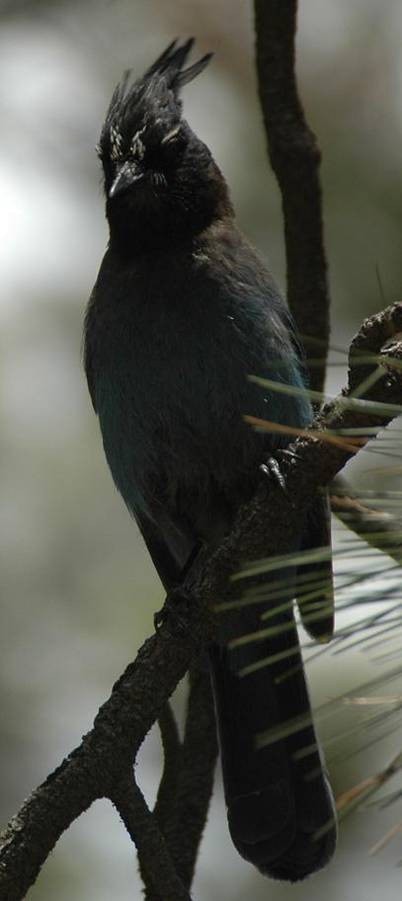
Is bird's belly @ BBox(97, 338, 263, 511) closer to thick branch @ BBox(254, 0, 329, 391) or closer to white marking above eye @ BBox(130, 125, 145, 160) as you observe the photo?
thick branch @ BBox(254, 0, 329, 391)

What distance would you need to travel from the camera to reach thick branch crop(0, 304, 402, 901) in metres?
3.63

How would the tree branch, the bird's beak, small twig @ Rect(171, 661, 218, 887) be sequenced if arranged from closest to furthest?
the tree branch
small twig @ Rect(171, 661, 218, 887)
the bird's beak

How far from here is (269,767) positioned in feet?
16.7

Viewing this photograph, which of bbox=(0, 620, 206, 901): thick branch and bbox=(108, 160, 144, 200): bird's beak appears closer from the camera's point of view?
bbox=(0, 620, 206, 901): thick branch

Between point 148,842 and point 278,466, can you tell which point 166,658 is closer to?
point 148,842

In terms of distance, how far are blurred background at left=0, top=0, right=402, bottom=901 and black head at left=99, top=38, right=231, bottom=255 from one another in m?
0.68

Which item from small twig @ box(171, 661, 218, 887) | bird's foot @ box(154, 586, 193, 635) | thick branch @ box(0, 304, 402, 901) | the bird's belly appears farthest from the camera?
the bird's belly

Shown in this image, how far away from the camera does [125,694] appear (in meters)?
3.90

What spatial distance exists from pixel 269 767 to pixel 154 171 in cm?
199

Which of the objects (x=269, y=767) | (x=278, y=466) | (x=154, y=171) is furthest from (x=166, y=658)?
(x=154, y=171)

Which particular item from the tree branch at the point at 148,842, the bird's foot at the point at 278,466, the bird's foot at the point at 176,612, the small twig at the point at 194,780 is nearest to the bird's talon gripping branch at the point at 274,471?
the bird's foot at the point at 278,466

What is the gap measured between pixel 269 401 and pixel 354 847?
1.94 meters

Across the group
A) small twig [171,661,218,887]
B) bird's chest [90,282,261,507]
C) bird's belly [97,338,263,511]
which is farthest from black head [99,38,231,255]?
small twig [171,661,218,887]

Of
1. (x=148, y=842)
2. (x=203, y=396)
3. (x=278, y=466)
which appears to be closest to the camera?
(x=148, y=842)
